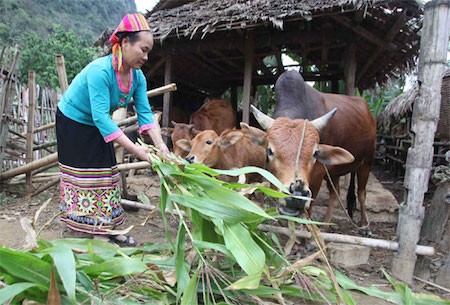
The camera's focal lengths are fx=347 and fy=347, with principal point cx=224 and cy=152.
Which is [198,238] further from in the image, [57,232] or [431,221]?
[57,232]

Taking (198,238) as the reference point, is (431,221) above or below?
below

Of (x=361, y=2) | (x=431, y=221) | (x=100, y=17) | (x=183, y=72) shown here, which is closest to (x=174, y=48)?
(x=183, y=72)

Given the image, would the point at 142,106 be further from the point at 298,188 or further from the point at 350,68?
the point at 350,68

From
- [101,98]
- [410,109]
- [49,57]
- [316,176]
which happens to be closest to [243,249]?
[101,98]

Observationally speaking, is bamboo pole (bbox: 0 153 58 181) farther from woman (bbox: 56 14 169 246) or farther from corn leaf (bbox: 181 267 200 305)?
corn leaf (bbox: 181 267 200 305)

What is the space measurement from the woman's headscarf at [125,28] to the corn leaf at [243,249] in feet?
4.85

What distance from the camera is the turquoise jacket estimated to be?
2367 millimetres

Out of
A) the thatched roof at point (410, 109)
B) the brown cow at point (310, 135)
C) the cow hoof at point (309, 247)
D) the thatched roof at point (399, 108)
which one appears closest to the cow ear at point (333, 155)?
the brown cow at point (310, 135)

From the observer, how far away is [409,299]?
6.58 ft

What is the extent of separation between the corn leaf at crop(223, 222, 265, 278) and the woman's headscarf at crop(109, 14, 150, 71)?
4.85 ft

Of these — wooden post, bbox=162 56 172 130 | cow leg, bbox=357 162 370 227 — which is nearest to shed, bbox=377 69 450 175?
cow leg, bbox=357 162 370 227

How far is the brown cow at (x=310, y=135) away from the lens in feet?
8.88

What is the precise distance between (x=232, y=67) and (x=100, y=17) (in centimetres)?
4003

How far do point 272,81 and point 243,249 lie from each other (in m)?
6.55
